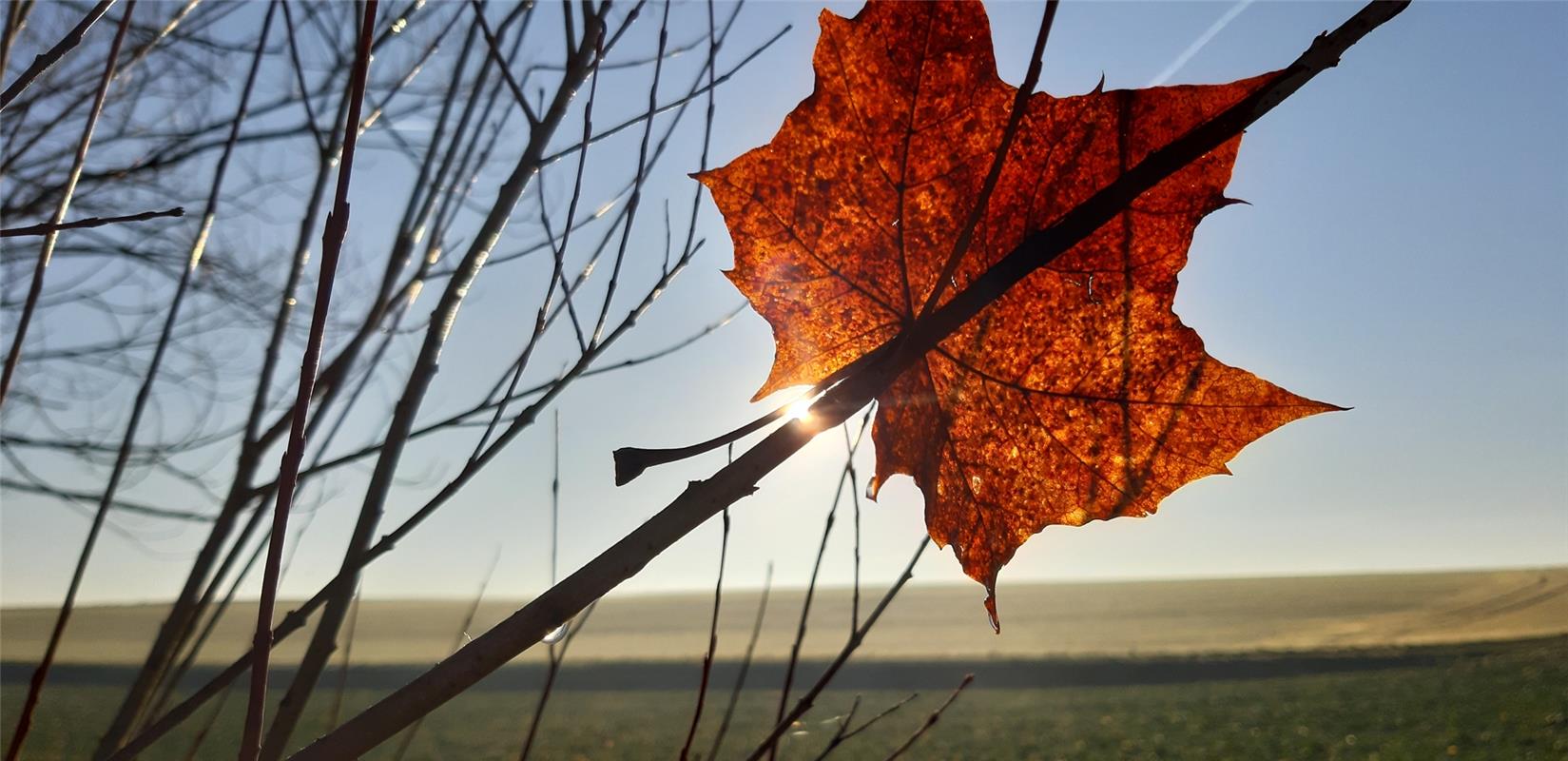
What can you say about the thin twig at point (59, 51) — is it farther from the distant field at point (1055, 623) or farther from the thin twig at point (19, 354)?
the distant field at point (1055, 623)

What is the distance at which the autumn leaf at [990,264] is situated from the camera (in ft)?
1.82

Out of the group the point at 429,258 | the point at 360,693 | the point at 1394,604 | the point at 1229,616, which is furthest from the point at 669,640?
the point at 429,258

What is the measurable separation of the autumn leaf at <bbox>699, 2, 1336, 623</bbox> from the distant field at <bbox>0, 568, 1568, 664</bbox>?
30146mm

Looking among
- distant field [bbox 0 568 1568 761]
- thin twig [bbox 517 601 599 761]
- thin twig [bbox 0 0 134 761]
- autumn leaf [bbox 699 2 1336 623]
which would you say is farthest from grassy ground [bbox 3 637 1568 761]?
autumn leaf [bbox 699 2 1336 623]

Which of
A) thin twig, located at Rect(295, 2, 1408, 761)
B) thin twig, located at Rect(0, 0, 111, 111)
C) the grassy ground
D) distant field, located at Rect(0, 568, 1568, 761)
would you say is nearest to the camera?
thin twig, located at Rect(295, 2, 1408, 761)

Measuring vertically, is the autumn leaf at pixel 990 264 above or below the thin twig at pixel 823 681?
above

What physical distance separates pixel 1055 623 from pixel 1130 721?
72.8 ft

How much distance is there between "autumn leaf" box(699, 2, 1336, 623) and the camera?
1.82 feet


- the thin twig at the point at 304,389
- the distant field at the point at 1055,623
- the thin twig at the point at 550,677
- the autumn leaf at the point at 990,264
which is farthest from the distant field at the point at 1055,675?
the thin twig at the point at 304,389

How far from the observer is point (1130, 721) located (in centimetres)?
2241

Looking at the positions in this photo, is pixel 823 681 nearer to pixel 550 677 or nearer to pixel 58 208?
pixel 550 677

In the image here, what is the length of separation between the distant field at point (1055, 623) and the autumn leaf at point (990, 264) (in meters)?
30.1

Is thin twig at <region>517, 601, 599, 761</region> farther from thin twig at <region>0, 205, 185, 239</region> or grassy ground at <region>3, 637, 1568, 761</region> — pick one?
grassy ground at <region>3, 637, 1568, 761</region>

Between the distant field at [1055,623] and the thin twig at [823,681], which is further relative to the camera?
the distant field at [1055,623]
